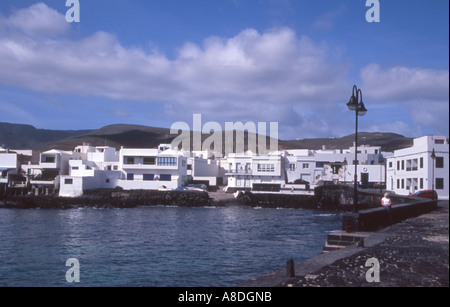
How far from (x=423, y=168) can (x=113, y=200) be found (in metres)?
39.8

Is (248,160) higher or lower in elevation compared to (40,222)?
higher

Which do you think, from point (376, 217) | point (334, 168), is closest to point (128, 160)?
point (334, 168)

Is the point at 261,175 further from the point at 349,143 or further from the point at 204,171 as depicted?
the point at 349,143

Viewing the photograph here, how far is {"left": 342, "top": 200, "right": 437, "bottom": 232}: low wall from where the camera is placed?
55.5 ft

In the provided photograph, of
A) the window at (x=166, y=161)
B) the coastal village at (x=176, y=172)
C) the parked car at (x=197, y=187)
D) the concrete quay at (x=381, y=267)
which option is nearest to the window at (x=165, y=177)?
the coastal village at (x=176, y=172)

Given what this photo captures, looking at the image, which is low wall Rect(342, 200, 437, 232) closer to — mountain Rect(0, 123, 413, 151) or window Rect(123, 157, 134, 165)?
window Rect(123, 157, 134, 165)

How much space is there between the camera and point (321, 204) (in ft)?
194

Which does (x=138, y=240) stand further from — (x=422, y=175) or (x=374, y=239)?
(x=422, y=175)

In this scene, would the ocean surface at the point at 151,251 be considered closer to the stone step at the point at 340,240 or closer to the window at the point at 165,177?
the stone step at the point at 340,240

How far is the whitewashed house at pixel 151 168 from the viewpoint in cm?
6531

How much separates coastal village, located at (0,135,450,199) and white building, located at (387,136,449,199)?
39 cm

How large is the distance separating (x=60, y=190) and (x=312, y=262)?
57.0 metres
